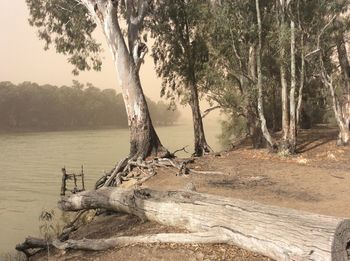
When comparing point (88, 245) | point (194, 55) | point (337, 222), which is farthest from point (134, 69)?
point (337, 222)

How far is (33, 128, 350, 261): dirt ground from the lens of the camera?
714 centimetres

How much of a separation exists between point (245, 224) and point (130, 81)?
11260 mm

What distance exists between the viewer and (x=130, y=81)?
17.2m

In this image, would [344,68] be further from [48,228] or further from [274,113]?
[48,228]

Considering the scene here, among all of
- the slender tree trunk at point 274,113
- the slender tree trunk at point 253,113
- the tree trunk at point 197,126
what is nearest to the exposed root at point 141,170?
the tree trunk at point 197,126

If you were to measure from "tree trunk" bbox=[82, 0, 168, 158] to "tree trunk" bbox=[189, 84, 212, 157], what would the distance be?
3824mm

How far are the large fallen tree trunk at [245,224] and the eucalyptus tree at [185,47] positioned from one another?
11.9 meters

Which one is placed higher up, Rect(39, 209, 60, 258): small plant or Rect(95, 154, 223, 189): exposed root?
Rect(95, 154, 223, 189): exposed root

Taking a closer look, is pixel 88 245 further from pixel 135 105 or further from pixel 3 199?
pixel 3 199

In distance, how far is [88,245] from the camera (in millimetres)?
7723

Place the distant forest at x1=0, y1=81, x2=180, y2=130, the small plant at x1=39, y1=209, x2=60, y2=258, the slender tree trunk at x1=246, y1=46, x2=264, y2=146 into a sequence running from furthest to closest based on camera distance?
1. the distant forest at x1=0, y1=81, x2=180, y2=130
2. the slender tree trunk at x1=246, y1=46, x2=264, y2=146
3. the small plant at x1=39, y1=209, x2=60, y2=258

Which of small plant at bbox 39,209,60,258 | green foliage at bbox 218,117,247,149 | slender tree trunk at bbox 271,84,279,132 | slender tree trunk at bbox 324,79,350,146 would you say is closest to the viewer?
small plant at bbox 39,209,60,258

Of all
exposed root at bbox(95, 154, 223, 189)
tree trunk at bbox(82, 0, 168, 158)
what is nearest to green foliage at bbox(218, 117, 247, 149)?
tree trunk at bbox(82, 0, 168, 158)

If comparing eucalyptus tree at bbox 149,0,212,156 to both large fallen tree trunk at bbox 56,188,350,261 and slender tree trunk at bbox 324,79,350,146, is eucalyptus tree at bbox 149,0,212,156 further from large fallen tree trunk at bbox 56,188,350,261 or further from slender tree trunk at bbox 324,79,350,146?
large fallen tree trunk at bbox 56,188,350,261
